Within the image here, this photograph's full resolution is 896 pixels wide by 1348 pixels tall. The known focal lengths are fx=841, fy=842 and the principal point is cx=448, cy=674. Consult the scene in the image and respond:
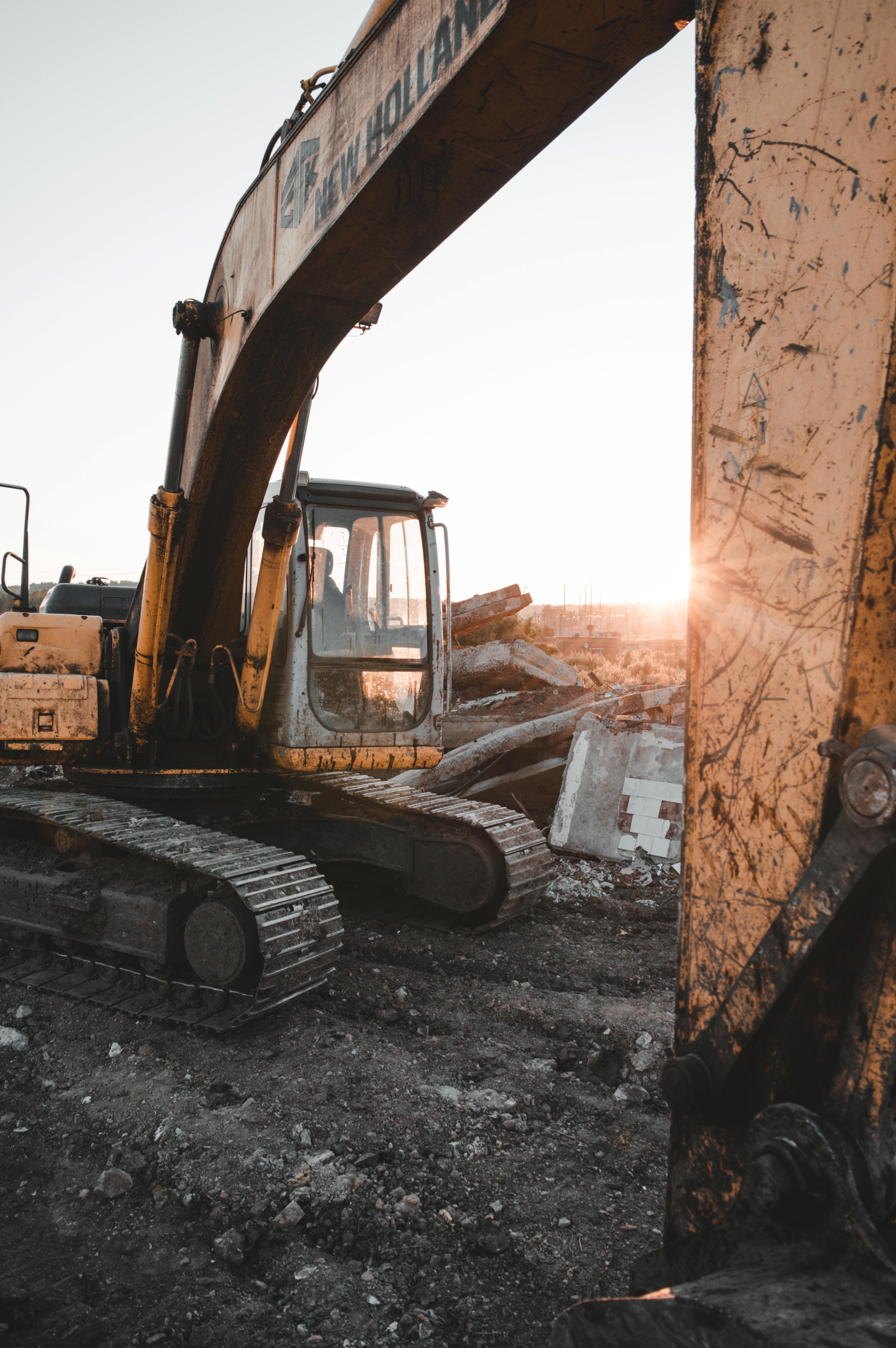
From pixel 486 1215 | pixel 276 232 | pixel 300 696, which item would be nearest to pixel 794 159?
pixel 276 232

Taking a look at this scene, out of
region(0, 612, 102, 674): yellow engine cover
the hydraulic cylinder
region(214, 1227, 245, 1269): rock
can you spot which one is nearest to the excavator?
region(214, 1227, 245, 1269): rock

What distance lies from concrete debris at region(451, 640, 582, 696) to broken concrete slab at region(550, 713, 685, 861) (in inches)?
171

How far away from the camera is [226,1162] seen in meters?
2.77

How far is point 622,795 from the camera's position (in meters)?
7.11

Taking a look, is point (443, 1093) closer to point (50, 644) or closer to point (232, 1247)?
point (232, 1247)

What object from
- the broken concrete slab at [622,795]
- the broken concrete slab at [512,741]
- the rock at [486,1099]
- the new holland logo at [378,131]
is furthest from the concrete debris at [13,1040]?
the broken concrete slab at [512,741]

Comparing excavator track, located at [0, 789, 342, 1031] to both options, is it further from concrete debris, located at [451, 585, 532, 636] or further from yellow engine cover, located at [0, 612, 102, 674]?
concrete debris, located at [451, 585, 532, 636]

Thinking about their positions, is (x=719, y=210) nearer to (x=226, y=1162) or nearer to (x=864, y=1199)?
(x=864, y=1199)

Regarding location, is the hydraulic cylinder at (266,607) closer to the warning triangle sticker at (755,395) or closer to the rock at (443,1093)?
the rock at (443,1093)

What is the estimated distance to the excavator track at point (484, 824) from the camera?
5129mm

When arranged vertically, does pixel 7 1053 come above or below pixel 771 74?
below

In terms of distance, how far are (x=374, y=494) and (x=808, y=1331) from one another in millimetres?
4703

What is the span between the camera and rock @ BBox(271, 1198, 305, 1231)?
2469 millimetres

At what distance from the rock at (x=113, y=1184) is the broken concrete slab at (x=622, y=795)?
15.4ft
